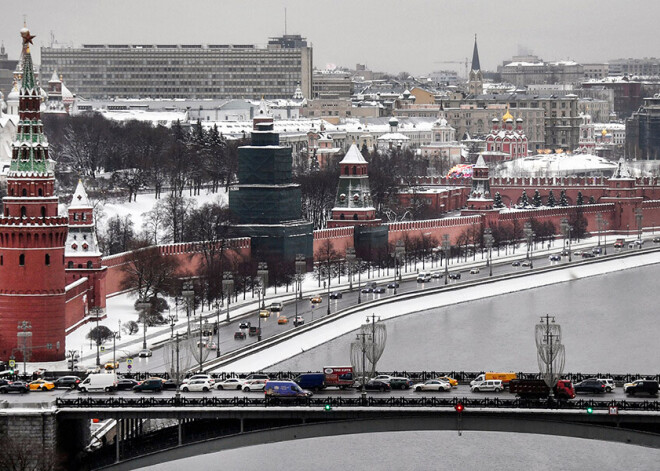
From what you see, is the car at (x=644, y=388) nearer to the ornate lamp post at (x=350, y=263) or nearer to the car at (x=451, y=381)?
the car at (x=451, y=381)

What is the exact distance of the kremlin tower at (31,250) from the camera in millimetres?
45938

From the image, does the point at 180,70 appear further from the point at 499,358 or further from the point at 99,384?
the point at 99,384

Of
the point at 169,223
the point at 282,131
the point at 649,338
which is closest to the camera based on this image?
the point at 649,338

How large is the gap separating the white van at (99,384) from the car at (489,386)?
634 centimetres

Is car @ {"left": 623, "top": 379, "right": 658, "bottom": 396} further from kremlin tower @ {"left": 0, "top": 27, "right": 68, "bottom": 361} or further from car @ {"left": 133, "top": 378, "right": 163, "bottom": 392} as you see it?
kremlin tower @ {"left": 0, "top": 27, "right": 68, "bottom": 361}

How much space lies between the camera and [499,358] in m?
52.0

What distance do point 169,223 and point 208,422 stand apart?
32.6 meters

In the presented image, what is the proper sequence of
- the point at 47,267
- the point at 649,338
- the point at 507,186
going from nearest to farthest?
the point at 47,267 → the point at 649,338 → the point at 507,186

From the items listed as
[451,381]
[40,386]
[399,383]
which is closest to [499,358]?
[451,381]

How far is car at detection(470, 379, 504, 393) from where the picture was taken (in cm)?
3788

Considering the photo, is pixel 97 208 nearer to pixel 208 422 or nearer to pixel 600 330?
pixel 600 330

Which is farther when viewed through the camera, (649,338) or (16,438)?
(649,338)

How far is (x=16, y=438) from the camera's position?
3631 centimetres

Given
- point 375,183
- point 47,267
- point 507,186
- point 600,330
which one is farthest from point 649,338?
point 507,186
